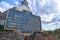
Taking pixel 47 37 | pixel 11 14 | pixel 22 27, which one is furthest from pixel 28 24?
pixel 47 37

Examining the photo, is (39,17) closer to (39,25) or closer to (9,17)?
(39,25)

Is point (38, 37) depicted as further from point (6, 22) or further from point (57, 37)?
point (6, 22)

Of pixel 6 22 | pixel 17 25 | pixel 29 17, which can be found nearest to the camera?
pixel 6 22

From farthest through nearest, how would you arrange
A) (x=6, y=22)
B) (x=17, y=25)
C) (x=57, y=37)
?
1. (x=17, y=25)
2. (x=6, y=22)
3. (x=57, y=37)

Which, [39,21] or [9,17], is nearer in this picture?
[9,17]

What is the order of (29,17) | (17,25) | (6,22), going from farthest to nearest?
1. (29,17)
2. (17,25)
3. (6,22)

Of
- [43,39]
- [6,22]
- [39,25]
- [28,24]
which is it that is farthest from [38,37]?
[39,25]

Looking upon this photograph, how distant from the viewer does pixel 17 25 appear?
21516 mm

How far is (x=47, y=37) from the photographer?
13523 millimetres

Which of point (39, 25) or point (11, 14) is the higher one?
point (11, 14)

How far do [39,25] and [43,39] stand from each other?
11.2 m

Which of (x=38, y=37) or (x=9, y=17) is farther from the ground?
(x=9, y=17)

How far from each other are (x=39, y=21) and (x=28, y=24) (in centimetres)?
237

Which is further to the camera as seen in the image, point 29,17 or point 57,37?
point 29,17
